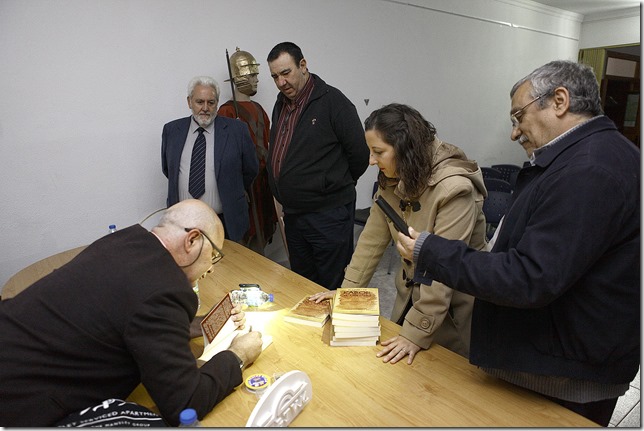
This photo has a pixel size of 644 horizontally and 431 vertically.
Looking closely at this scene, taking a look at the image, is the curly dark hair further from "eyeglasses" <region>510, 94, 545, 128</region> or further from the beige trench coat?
"eyeglasses" <region>510, 94, 545, 128</region>

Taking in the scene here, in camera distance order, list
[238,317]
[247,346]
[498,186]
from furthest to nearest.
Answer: [498,186]
[238,317]
[247,346]

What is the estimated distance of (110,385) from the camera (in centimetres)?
120

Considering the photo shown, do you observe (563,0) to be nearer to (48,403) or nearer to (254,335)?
(254,335)

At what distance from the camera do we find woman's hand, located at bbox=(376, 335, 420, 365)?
59.2 inches

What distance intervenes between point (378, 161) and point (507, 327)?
28.3 inches

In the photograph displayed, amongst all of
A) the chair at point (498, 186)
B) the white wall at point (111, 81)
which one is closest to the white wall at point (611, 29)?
the white wall at point (111, 81)

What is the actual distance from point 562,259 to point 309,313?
0.99m

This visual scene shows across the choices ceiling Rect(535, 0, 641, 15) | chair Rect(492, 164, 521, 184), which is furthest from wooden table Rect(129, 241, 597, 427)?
ceiling Rect(535, 0, 641, 15)

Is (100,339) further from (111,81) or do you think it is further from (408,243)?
(111,81)

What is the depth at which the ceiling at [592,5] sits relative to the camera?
22.1ft

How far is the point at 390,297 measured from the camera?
3.98 meters

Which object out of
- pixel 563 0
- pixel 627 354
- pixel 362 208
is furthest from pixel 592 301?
pixel 563 0

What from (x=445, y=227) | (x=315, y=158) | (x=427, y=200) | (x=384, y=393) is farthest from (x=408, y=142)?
(x=315, y=158)

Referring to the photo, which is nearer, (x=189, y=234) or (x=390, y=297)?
(x=189, y=234)
